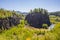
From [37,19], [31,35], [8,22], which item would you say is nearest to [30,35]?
[31,35]

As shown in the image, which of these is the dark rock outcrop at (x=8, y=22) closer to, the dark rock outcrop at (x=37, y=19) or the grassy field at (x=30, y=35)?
the grassy field at (x=30, y=35)

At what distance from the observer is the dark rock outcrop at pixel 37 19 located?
60688 millimetres

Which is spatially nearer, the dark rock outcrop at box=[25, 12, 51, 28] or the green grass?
the green grass

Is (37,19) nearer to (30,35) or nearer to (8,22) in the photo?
(8,22)

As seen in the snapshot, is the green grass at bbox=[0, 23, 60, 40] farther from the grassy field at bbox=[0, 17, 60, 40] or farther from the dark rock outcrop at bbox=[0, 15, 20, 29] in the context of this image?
the dark rock outcrop at bbox=[0, 15, 20, 29]

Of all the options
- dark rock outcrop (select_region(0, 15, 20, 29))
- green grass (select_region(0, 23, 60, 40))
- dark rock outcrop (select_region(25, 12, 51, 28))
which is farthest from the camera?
dark rock outcrop (select_region(25, 12, 51, 28))

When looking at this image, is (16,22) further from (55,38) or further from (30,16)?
(55,38)

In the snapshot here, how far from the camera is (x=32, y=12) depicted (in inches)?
2472

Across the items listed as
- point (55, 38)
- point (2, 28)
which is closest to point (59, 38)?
Result: point (55, 38)

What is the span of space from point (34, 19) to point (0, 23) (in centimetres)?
2330

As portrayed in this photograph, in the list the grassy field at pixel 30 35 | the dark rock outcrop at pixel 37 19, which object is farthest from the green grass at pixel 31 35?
the dark rock outcrop at pixel 37 19

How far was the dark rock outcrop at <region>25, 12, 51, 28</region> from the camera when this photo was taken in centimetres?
6069

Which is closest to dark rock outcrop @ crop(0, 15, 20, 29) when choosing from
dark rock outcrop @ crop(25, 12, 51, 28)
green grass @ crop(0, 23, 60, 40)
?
green grass @ crop(0, 23, 60, 40)

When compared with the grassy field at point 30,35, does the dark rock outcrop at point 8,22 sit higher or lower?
lower
